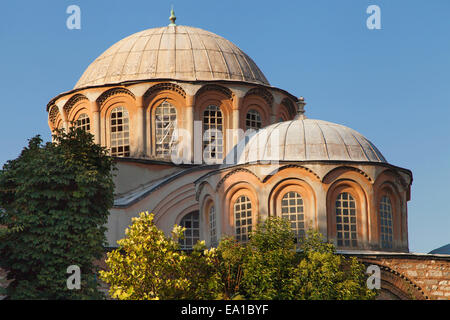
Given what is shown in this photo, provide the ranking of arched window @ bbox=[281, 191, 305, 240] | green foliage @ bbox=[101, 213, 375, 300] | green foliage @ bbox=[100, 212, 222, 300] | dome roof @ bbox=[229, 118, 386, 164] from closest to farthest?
green foliage @ bbox=[100, 212, 222, 300] < green foliage @ bbox=[101, 213, 375, 300] < arched window @ bbox=[281, 191, 305, 240] < dome roof @ bbox=[229, 118, 386, 164]

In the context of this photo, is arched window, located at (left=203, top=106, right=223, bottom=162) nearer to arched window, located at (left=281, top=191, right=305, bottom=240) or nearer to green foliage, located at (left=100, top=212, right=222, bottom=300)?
arched window, located at (left=281, top=191, right=305, bottom=240)

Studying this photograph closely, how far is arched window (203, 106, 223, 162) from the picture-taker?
1405 inches

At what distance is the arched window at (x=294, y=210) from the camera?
29.0 m

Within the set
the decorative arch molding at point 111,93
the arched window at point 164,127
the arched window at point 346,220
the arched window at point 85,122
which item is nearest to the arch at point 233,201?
the arched window at point 346,220

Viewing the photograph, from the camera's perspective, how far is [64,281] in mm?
24391

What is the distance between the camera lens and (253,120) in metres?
36.8

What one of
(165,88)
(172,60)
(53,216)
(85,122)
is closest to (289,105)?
(172,60)

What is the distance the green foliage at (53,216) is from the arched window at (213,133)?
9.55 meters

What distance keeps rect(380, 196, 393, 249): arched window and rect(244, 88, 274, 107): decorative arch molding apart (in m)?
8.30

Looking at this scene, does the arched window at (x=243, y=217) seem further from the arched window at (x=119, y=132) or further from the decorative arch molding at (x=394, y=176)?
the arched window at (x=119, y=132)

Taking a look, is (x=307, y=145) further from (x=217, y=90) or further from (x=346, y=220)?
(x=217, y=90)

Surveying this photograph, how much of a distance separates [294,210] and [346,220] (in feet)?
5.27

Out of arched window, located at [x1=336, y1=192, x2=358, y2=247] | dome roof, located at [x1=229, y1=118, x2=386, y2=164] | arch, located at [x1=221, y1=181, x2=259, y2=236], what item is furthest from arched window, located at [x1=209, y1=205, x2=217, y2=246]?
arched window, located at [x1=336, y1=192, x2=358, y2=247]
